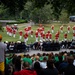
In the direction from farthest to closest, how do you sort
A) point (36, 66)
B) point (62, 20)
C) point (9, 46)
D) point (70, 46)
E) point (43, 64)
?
1. point (62, 20)
2. point (70, 46)
3. point (9, 46)
4. point (43, 64)
5. point (36, 66)

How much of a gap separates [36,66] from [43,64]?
2.19 m

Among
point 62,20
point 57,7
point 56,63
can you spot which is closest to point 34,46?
point 57,7

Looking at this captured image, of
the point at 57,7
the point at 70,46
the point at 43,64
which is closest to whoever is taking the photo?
the point at 43,64

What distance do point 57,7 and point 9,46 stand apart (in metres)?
9.66

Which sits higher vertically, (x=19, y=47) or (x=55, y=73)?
(x=55, y=73)

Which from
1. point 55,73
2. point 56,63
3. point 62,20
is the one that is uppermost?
point 55,73

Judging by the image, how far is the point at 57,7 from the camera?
599 inches

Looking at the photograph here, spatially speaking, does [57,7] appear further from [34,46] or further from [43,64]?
[34,46]

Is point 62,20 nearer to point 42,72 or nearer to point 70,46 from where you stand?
point 70,46

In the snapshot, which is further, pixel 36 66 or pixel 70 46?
pixel 70 46

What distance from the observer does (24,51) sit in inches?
975

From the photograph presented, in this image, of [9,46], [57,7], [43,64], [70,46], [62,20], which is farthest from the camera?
[62,20]

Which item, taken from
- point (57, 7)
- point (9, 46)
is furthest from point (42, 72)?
point (9, 46)

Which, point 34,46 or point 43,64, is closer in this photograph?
point 43,64
